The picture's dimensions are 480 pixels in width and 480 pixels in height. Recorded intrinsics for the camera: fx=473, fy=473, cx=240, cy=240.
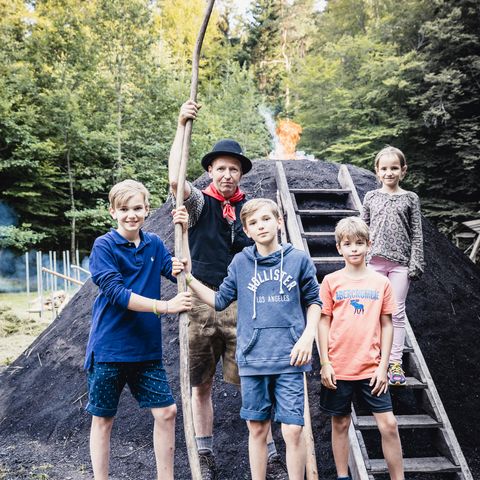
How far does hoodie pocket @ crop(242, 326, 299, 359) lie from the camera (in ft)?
8.39

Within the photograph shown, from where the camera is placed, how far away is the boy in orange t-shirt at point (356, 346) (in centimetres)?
283

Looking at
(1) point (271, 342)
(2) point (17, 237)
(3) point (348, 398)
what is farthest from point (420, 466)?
(2) point (17, 237)

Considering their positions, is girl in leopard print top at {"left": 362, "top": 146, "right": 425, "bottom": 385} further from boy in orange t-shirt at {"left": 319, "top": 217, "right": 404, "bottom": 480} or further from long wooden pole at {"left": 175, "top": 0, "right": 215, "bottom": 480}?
long wooden pole at {"left": 175, "top": 0, "right": 215, "bottom": 480}

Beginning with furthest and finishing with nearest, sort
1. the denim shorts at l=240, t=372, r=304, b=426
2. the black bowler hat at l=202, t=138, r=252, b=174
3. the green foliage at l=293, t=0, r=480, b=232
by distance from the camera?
the green foliage at l=293, t=0, r=480, b=232, the black bowler hat at l=202, t=138, r=252, b=174, the denim shorts at l=240, t=372, r=304, b=426

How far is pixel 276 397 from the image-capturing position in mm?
2576

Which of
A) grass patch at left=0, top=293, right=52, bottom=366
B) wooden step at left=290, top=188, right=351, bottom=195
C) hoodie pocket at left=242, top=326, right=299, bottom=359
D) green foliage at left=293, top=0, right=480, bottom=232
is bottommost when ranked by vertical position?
grass patch at left=0, top=293, right=52, bottom=366

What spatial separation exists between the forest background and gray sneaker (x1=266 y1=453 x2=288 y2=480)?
1325 centimetres

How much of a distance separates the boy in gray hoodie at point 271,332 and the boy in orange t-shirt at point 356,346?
0.31 m

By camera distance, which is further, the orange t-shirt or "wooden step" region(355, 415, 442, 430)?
"wooden step" region(355, 415, 442, 430)

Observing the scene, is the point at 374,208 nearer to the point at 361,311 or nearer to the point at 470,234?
the point at 361,311

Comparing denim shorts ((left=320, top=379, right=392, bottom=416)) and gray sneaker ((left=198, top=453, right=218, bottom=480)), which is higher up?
denim shorts ((left=320, top=379, right=392, bottom=416))

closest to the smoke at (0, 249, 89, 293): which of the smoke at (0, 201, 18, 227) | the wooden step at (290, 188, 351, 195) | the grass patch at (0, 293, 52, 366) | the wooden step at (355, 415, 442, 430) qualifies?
the smoke at (0, 201, 18, 227)

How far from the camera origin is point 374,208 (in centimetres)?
388

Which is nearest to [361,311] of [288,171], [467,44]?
[288,171]
